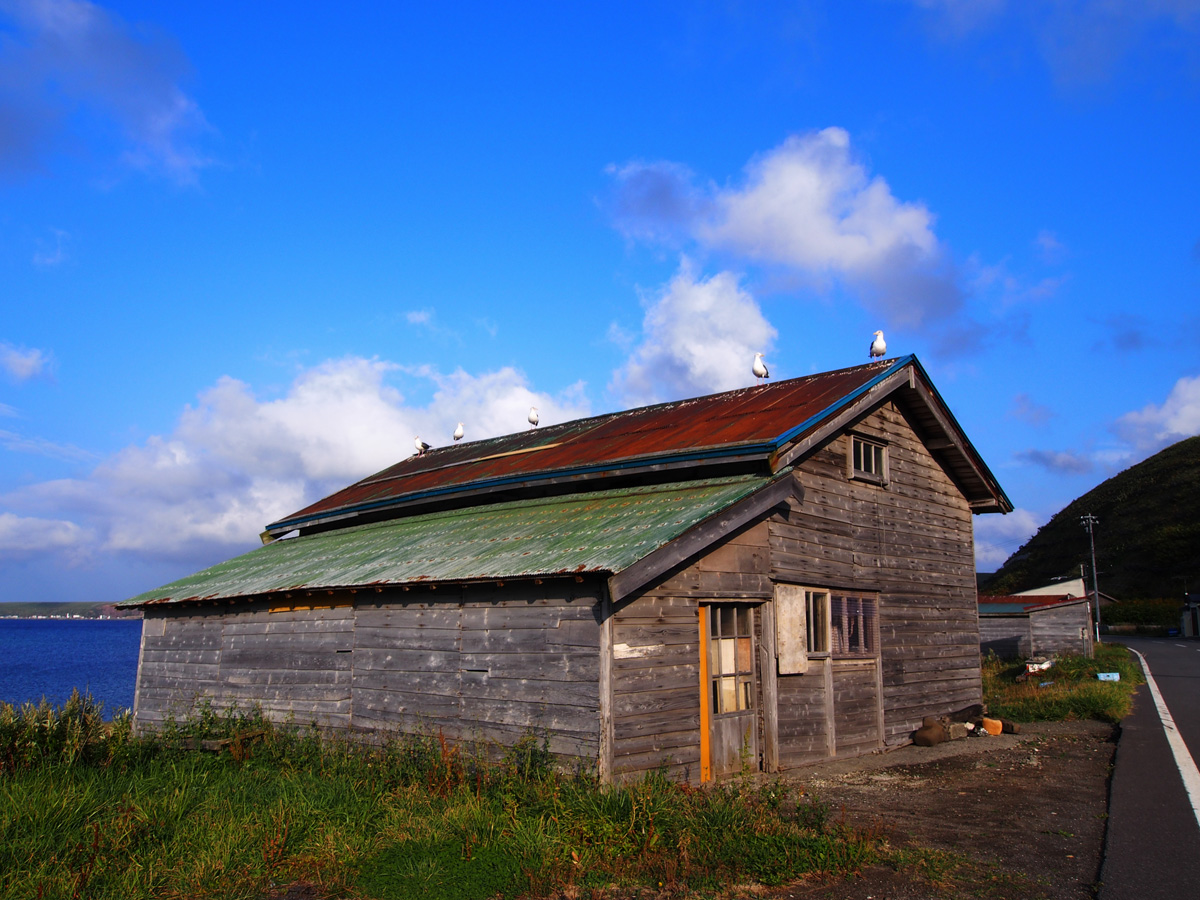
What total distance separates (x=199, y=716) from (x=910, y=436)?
44.6 feet

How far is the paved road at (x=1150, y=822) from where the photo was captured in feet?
21.5

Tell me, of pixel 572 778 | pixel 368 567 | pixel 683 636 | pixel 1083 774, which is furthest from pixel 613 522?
pixel 1083 774

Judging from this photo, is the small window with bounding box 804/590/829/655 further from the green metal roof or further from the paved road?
the paved road

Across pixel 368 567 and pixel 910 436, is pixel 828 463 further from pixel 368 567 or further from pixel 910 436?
pixel 368 567

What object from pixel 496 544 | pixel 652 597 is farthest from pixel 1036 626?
pixel 652 597

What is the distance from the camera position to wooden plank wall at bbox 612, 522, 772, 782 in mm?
9469

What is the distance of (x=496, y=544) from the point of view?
39.9 feet

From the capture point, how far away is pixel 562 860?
270 inches

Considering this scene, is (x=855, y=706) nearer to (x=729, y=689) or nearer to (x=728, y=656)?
(x=729, y=689)

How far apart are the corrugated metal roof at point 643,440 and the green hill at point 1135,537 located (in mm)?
66957

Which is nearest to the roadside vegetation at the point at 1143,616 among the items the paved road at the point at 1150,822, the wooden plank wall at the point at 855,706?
the paved road at the point at 1150,822

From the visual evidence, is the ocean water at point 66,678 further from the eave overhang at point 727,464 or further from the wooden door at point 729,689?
the wooden door at point 729,689

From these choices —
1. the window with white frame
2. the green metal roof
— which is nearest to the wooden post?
the green metal roof

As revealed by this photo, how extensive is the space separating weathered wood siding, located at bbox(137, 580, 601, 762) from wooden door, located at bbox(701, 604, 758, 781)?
180cm
